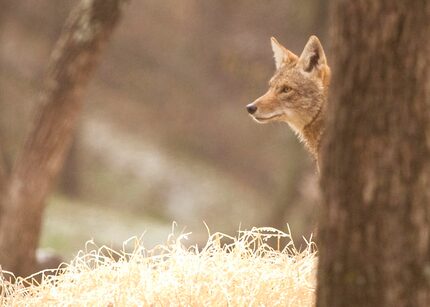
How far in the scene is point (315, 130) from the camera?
4.96m

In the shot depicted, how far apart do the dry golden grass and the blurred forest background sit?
811 centimetres

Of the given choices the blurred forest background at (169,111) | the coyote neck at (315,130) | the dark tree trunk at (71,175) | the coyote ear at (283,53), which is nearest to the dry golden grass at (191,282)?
the coyote neck at (315,130)

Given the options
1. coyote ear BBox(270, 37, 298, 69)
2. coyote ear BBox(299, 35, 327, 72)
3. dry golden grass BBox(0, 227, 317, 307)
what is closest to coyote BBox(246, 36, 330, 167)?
coyote ear BBox(299, 35, 327, 72)

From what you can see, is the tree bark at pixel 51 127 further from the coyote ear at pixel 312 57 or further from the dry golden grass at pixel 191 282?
the dry golden grass at pixel 191 282

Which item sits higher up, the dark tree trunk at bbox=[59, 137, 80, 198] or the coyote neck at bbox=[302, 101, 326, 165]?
the coyote neck at bbox=[302, 101, 326, 165]

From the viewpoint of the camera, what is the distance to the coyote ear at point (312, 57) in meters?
5.03

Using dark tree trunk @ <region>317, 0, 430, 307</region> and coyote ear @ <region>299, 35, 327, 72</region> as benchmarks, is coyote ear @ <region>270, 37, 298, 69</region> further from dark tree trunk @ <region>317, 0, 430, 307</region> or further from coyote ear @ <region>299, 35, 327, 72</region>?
dark tree trunk @ <region>317, 0, 430, 307</region>

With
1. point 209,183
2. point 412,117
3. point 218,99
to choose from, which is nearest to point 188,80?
point 218,99

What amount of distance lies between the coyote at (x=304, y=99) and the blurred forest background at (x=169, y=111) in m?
7.25

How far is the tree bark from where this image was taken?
21.5ft

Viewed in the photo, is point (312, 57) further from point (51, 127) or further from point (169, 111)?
point (169, 111)

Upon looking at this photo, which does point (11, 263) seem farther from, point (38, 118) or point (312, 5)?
point (312, 5)

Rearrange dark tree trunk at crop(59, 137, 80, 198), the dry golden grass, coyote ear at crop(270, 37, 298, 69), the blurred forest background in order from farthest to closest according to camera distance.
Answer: dark tree trunk at crop(59, 137, 80, 198) < the blurred forest background < coyote ear at crop(270, 37, 298, 69) < the dry golden grass

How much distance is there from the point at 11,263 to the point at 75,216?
548 cm
